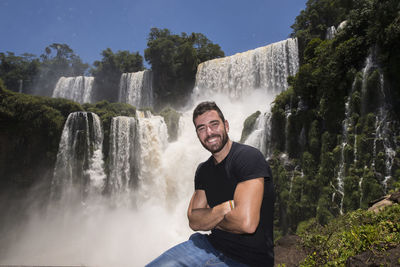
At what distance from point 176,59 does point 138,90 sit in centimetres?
725

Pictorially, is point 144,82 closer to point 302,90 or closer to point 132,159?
point 132,159

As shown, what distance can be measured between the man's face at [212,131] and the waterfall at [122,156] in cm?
1693

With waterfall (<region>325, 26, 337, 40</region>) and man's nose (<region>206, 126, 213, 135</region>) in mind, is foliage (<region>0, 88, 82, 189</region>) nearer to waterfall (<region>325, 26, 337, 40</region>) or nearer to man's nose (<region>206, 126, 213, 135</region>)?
man's nose (<region>206, 126, 213, 135</region>)

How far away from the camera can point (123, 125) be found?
18.0 meters

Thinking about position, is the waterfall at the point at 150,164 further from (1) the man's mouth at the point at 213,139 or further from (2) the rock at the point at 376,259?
(1) the man's mouth at the point at 213,139

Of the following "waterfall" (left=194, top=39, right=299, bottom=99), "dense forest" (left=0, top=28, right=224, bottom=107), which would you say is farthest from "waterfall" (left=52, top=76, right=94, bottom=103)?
"waterfall" (left=194, top=39, right=299, bottom=99)

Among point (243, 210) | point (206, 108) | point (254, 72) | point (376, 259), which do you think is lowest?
point (376, 259)

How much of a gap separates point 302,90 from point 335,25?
13883 mm

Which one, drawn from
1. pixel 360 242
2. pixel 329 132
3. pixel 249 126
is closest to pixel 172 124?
pixel 249 126

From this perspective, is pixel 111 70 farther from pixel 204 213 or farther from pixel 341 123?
pixel 204 213

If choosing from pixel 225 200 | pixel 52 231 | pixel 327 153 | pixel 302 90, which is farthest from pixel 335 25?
pixel 52 231

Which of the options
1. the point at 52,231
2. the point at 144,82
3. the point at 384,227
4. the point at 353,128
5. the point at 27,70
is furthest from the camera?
the point at 27,70

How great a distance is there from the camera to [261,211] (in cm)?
167

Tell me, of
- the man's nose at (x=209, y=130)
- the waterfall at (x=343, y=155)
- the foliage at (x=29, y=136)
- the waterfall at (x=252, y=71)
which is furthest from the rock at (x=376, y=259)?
the waterfall at (x=252, y=71)
